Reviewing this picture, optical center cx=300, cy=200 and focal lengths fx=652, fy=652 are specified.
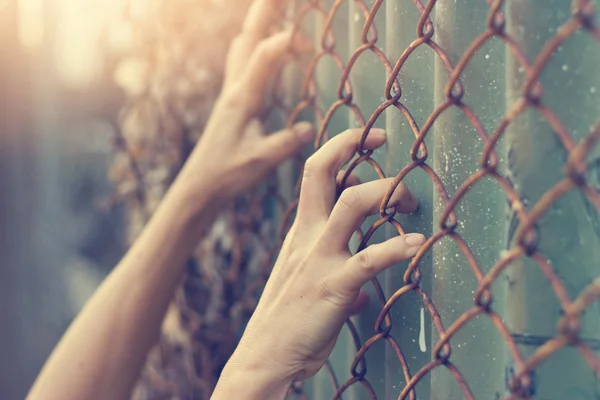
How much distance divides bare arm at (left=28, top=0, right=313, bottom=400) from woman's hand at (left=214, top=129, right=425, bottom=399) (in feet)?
1.41

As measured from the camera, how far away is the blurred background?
2.60 metres

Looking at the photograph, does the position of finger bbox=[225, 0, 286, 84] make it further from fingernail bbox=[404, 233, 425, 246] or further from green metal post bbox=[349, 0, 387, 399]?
fingernail bbox=[404, 233, 425, 246]

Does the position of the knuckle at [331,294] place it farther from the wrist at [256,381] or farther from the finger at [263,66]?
the finger at [263,66]

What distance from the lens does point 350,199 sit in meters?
0.98

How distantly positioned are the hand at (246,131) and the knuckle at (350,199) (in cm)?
51

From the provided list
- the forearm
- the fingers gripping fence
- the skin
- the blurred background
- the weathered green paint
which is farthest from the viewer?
the blurred background

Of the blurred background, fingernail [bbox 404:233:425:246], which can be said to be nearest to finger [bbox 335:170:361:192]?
fingernail [bbox 404:233:425:246]

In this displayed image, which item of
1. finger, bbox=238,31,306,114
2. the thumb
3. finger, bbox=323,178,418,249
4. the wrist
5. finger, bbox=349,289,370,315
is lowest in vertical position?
the wrist

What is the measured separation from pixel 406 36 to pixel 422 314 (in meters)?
0.47

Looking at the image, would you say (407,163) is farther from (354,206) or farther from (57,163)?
(57,163)

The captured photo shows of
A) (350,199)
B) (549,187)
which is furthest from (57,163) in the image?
(549,187)

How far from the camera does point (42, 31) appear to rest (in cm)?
283

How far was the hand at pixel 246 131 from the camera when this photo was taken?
146 cm

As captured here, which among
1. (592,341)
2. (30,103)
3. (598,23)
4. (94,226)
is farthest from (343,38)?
(30,103)
